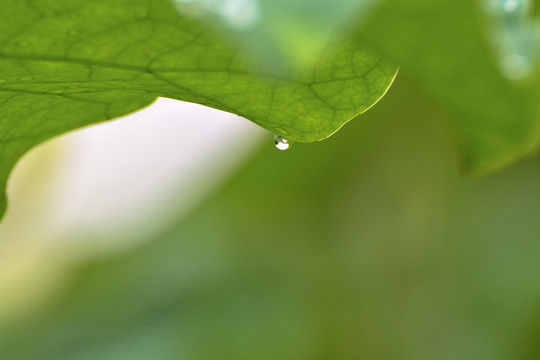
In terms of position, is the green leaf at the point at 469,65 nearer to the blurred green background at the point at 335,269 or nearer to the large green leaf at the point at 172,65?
the large green leaf at the point at 172,65

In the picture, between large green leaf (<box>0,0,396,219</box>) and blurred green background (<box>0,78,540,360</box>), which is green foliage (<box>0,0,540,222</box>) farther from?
blurred green background (<box>0,78,540,360</box>)

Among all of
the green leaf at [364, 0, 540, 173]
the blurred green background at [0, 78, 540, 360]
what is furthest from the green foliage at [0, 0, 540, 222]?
the blurred green background at [0, 78, 540, 360]

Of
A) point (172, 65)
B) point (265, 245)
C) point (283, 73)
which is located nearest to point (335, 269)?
point (265, 245)

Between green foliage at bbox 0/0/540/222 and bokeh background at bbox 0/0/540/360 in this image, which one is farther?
bokeh background at bbox 0/0/540/360

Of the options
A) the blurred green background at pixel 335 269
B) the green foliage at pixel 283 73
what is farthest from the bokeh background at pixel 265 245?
the green foliage at pixel 283 73

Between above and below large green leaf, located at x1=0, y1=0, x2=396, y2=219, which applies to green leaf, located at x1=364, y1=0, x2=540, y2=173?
below

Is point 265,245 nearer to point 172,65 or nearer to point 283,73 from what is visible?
point 172,65

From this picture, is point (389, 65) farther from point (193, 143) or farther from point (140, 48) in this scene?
point (193, 143)

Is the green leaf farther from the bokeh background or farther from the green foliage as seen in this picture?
the bokeh background
